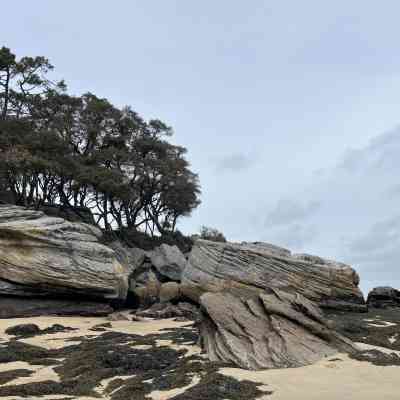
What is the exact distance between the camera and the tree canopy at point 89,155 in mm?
37656

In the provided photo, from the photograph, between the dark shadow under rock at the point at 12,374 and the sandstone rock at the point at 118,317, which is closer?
the dark shadow under rock at the point at 12,374

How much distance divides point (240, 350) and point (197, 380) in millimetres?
2337

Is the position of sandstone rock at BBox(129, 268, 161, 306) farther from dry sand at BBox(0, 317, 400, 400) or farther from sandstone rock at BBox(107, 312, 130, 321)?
dry sand at BBox(0, 317, 400, 400)

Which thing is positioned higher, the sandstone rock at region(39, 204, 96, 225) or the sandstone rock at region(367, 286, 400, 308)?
the sandstone rock at region(39, 204, 96, 225)

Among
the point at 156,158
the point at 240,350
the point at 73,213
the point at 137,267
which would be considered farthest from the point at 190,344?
the point at 156,158

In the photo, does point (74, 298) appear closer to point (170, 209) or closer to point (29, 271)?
point (29, 271)

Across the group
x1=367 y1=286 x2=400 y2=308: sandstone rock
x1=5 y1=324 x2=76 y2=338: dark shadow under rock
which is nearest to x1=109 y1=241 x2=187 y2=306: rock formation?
x1=5 y1=324 x2=76 y2=338: dark shadow under rock

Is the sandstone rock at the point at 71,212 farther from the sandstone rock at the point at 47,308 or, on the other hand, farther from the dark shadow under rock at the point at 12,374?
the dark shadow under rock at the point at 12,374

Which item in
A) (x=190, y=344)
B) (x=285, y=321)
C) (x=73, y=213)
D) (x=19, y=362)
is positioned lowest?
(x=19, y=362)

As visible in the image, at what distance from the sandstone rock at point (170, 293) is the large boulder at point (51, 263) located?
2.67 metres

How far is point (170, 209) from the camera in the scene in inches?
2066

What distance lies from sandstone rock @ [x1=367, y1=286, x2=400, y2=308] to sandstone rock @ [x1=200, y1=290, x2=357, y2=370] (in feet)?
61.2

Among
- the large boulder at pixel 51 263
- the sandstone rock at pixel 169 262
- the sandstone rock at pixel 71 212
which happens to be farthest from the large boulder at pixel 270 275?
the sandstone rock at pixel 71 212

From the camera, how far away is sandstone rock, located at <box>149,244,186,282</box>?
3472 cm
